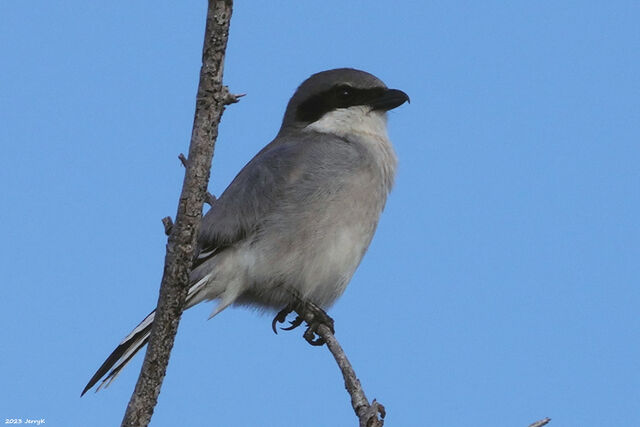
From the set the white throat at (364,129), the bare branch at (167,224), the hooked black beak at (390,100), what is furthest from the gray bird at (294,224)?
the bare branch at (167,224)

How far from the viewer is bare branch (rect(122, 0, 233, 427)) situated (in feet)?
10.3

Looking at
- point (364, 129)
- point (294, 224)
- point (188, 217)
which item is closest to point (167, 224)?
point (188, 217)

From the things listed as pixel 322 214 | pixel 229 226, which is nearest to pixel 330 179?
pixel 322 214

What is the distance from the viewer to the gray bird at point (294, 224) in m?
5.31

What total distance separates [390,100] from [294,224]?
1.30 meters

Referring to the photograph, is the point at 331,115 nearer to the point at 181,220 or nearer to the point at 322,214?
the point at 322,214

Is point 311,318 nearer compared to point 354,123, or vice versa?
point 311,318

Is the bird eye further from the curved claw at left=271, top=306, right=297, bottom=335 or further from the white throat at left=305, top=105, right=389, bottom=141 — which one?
the curved claw at left=271, top=306, right=297, bottom=335

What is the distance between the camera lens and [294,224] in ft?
17.6

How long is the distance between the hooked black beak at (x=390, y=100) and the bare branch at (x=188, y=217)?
3.00 metres

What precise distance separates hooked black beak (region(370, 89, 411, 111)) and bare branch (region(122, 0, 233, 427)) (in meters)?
3.00

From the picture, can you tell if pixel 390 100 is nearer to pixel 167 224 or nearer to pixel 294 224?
pixel 294 224

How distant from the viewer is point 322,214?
Answer: 5.44 meters

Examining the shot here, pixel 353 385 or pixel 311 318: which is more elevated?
pixel 311 318
